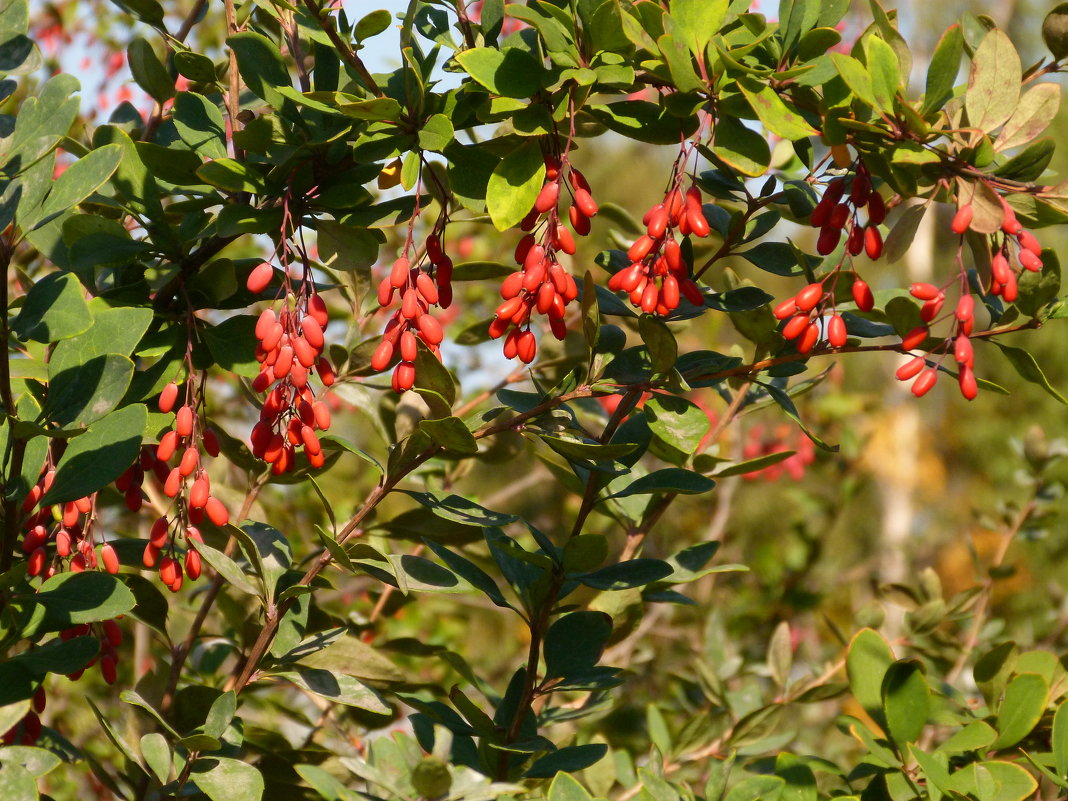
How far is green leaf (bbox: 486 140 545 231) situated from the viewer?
65 cm

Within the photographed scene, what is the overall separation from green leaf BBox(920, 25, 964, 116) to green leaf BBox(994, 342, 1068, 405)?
18cm

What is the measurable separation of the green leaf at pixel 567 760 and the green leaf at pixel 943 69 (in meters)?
0.53

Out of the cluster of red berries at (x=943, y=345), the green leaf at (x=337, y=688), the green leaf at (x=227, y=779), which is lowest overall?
the green leaf at (x=337, y=688)

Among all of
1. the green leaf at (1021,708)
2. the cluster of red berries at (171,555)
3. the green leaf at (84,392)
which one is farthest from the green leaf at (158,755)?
the green leaf at (1021,708)

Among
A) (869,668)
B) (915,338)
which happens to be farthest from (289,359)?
(869,668)

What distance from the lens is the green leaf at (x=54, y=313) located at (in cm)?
64

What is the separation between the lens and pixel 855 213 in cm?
71

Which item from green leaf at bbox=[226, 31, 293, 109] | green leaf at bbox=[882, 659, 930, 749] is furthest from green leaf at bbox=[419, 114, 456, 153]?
green leaf at bbox=[882, 659, 930, 749]

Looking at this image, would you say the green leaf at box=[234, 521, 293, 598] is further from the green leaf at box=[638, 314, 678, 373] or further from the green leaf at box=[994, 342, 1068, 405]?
the green leaf at box=[994, 342, 1068, 405]

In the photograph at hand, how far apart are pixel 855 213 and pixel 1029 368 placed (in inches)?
6.6

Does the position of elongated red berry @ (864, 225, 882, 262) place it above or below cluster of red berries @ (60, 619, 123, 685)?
above

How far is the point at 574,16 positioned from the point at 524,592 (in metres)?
0.46

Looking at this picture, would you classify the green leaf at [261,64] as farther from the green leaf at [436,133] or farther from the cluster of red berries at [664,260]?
the cluster of red berries at [664,260]

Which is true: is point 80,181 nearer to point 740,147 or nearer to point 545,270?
point 545,270
